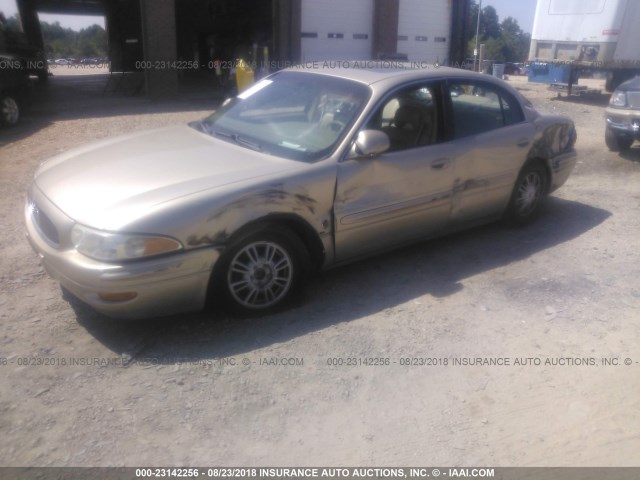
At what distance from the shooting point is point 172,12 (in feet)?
48.1

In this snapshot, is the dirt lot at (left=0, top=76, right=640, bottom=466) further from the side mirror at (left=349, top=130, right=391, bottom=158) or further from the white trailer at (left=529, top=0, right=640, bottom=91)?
the white trailer at (left=529, top=0, right=640, bottom=91)

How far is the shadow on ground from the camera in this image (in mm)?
3498

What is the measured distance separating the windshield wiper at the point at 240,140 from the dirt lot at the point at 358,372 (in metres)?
1.15

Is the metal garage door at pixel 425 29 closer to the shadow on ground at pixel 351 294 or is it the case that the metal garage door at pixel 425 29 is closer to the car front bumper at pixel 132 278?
the shadow on ground at pixel 351 294

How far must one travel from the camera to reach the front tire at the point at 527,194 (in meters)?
5.38

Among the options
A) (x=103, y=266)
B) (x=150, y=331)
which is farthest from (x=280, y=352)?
(x=103, y=266)

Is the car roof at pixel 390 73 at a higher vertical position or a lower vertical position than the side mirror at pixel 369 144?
higher

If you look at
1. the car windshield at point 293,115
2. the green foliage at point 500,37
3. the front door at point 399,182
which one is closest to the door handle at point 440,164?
the front door at point 399,182

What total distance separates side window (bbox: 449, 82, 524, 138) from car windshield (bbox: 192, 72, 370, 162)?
3.04 feet

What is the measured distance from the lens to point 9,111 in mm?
10008

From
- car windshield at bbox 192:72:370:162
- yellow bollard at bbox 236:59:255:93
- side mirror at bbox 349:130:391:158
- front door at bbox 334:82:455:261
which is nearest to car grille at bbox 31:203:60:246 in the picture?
car windshield at bbox 192:72:370:162

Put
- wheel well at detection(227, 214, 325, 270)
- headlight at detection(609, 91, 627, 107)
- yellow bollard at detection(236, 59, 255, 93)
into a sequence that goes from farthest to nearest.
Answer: yellow bollard at detection(236, 59, 255, 93)
headlight at detection(609, 91, 627, 107)
wheel well at detection(227, 214, 325, 270)

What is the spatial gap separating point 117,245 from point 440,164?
8.31 ft

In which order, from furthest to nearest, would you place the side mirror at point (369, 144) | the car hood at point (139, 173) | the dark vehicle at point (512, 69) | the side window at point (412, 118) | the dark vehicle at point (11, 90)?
the dark vehicle at point (512, 69) → the dark vehicle at point (11, 90) → the side window at point (412, 118) → the side mirror at point (369, 144) → the car hood at point (139, 173)
